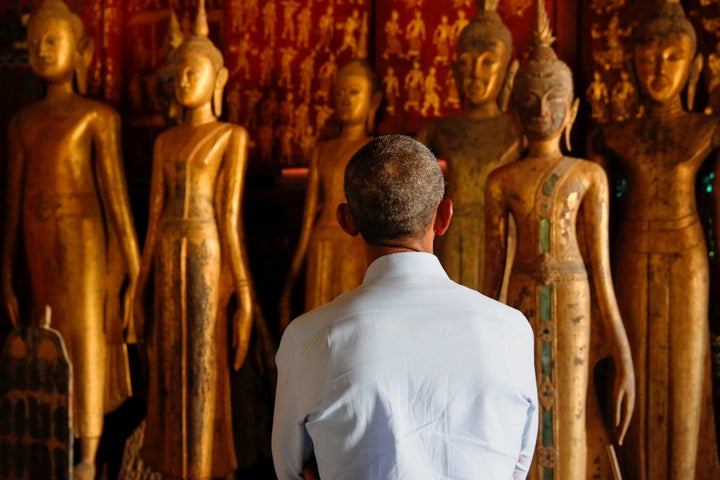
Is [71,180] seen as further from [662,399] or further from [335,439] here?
[335,439]

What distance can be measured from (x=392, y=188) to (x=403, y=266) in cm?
15

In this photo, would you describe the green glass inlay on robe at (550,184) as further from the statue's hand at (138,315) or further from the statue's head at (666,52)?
the statue's hand at (138,315)

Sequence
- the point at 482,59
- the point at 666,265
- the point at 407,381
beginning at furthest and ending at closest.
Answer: the point at 482,59 → the point at 666,265 → the point at 407,381

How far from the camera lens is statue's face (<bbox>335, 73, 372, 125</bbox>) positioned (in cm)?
500

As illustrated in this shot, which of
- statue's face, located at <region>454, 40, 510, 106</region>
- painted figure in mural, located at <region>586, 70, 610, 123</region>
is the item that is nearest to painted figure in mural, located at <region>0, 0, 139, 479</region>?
statue's face, located at <region>454, 40, 510, 106</region>

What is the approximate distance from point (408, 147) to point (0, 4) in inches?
196

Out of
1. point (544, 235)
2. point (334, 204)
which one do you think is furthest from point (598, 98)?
point (334, 204)

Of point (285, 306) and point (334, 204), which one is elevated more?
point (334, 204)

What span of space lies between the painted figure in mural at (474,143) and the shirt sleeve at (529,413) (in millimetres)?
2600

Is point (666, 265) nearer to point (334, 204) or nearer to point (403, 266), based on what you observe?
point (334, 204)

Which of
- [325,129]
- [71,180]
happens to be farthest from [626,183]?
[71,180]

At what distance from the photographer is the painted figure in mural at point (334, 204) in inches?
191

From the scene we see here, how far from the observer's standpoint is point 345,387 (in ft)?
5.91

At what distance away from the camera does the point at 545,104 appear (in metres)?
4.23
